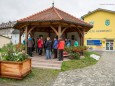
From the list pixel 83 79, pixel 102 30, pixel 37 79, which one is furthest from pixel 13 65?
pixel 102 30

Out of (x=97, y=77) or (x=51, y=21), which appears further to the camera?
(x=51, y=21)

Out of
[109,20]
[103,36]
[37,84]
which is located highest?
[109,20]

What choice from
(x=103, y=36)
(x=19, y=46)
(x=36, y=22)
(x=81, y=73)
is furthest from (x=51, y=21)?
(x=103, y=36)

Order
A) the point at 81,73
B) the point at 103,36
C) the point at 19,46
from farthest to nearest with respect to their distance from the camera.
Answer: the point at 103,36
the point at 19,46
the point at 81,73

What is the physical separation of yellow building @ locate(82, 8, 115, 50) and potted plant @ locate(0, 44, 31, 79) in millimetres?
30393

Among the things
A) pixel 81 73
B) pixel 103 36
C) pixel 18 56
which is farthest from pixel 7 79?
pixel 103 36

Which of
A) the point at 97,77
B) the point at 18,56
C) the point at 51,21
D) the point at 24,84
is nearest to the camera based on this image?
the point at 24,84

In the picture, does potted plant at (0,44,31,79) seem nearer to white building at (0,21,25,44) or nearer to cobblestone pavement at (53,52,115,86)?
cobblestone pavement at (53,52,115,86)

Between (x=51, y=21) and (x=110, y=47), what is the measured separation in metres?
26.2

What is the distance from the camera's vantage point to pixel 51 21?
49.9 ft

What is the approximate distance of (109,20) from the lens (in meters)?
39.1

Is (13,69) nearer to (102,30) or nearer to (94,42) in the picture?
(102,30)

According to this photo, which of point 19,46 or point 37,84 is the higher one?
point 19,46

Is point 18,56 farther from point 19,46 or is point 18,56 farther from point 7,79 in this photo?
point 19,46
